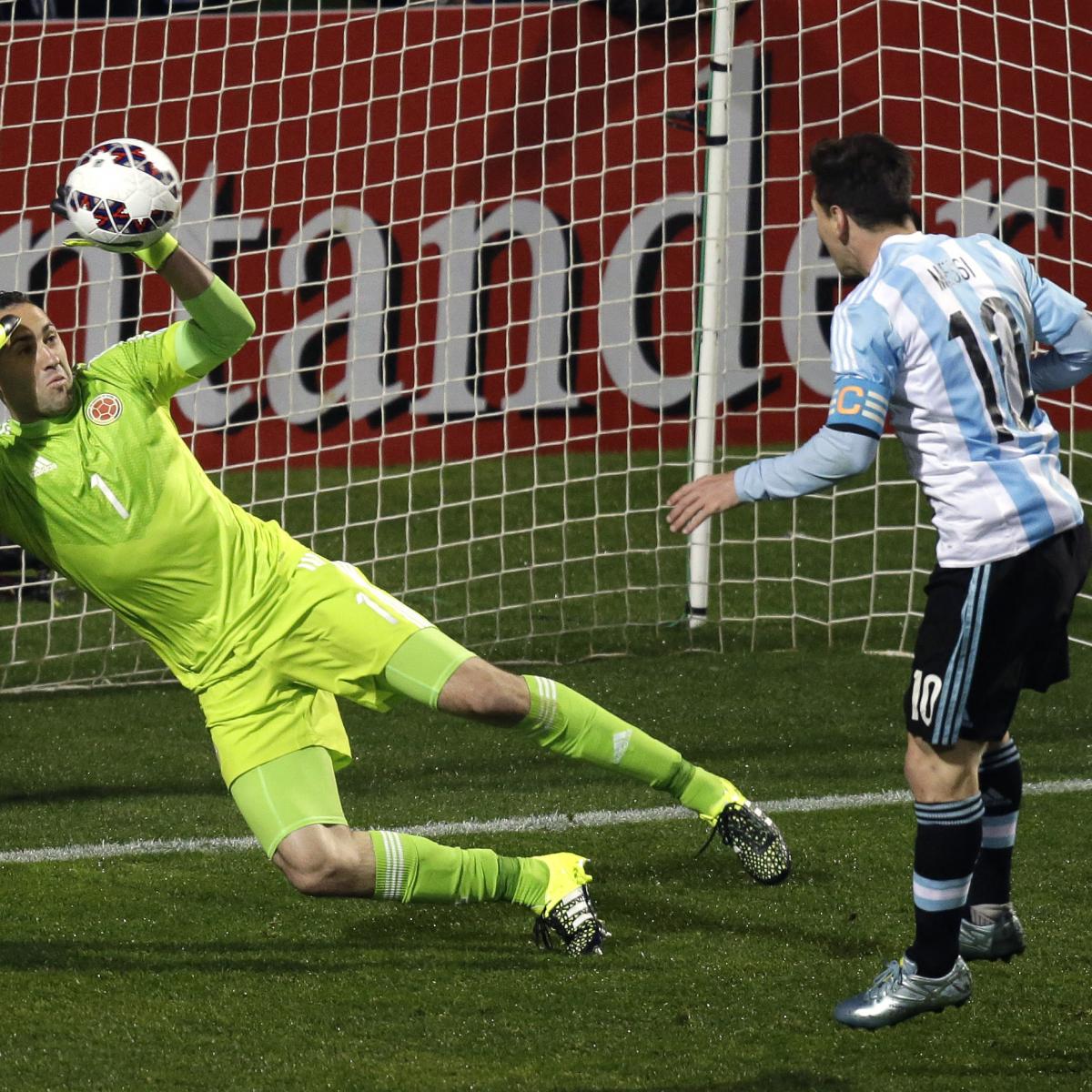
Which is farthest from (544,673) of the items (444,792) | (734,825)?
(734,825)

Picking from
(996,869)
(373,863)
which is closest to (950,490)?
(996,869)

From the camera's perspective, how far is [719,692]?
22.0 ft

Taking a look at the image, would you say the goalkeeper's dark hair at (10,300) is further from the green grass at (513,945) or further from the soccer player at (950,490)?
the soccer player at (950,490)

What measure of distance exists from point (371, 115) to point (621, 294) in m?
1.74

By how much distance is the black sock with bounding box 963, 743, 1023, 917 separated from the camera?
388 cm

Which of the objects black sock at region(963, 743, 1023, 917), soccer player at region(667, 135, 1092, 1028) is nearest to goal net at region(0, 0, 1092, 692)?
black sock at region(963, 743, 1023, 917)

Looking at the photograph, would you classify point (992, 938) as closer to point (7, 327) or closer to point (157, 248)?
point (157, 248)

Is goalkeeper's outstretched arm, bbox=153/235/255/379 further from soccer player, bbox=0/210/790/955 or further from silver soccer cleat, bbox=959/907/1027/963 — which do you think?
silver soccer cleat, bbox=959/907/1027/963

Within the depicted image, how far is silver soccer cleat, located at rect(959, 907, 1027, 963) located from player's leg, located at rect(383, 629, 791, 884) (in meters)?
0.63

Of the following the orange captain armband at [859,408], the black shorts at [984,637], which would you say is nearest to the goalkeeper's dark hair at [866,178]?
the orange captain armband at [859,408]

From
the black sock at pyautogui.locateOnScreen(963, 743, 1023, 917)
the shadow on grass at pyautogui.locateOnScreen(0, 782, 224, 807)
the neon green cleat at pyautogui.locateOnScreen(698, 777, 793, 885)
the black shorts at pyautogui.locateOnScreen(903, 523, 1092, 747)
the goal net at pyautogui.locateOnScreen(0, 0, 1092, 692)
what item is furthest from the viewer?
the goal net at pyautogui.locateOnScreen(0, 0, 1092, 692)

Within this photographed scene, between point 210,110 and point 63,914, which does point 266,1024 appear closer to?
point 63,914

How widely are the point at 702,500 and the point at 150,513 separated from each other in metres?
1.42

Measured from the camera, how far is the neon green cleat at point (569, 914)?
4.14 m
